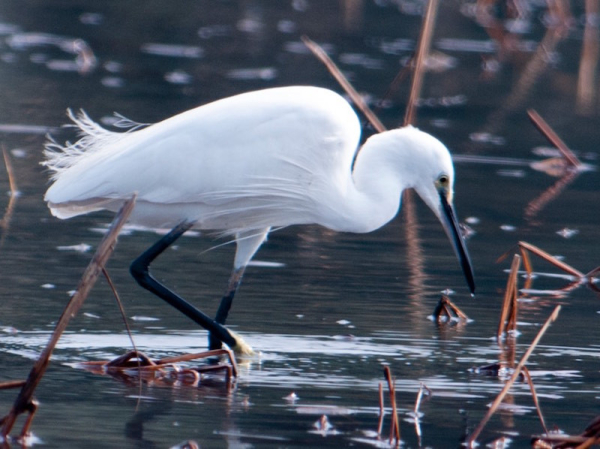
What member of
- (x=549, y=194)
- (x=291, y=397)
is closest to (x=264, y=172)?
(x=291, y=397)

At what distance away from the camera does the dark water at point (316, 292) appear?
4.72 m

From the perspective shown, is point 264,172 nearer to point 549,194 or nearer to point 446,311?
point 446,311

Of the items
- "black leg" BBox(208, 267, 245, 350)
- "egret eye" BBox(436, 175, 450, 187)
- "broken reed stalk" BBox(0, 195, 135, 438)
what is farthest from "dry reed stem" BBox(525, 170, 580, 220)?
"broken reed stalk" BBox(0, 195, 135, 438)

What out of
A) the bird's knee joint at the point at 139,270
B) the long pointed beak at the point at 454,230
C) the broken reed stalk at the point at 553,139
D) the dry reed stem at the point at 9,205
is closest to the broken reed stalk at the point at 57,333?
the bird's knee joint at the point at 139,270

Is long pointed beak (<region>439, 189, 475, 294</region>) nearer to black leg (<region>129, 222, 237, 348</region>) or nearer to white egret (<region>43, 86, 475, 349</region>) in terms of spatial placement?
white egret (<region>43, 86, 475, 349</region>)

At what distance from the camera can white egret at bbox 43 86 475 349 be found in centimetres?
588

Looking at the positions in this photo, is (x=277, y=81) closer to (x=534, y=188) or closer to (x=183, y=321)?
(x=534, y=188)

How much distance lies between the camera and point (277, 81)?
1457 cm

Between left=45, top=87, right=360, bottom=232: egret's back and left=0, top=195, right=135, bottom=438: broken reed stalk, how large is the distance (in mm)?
1648

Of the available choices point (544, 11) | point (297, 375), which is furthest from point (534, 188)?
point (544, 11)

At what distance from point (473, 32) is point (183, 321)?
16.0 meters

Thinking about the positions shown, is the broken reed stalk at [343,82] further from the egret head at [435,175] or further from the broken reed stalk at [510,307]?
the broken reed stalk at [510,307]

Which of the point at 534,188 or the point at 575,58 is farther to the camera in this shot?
the point at 575,58

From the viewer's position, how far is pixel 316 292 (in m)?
6.89
